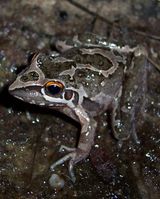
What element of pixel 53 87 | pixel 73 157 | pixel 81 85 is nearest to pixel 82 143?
pixel 73 157

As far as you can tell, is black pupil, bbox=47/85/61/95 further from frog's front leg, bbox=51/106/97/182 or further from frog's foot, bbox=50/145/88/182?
frog's foot, bbox=50/145/88/182

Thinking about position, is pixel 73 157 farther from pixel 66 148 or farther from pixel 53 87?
pixel 53 87

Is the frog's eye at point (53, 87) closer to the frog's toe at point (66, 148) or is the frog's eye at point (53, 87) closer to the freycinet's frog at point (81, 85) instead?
the freycinet's frog at point (81, 85)

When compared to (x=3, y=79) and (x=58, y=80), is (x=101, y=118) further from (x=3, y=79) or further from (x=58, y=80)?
(x=3, y=79)

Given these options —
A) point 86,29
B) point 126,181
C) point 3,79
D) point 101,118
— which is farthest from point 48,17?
point 126,181

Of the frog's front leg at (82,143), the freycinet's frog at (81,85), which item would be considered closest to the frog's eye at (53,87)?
the freycinet's frog at (81,85)

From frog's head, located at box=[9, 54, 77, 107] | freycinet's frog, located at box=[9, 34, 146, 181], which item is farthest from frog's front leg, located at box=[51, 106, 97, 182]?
frog's head, located at box=[9, 54, 77, 107]
